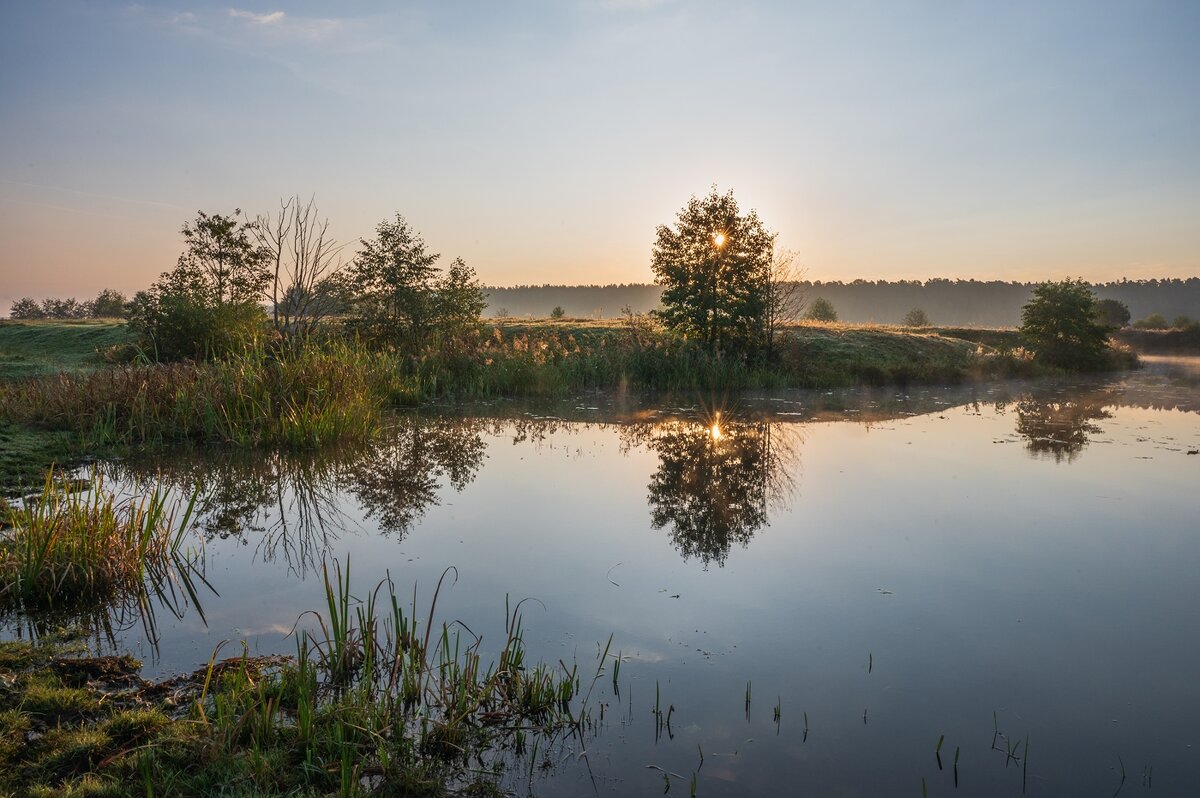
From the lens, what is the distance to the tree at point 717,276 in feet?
78.6

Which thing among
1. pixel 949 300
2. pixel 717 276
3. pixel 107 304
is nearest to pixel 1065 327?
pixel 717 276

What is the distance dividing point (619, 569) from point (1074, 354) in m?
33.2

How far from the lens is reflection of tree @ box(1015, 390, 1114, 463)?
1288 centimetres

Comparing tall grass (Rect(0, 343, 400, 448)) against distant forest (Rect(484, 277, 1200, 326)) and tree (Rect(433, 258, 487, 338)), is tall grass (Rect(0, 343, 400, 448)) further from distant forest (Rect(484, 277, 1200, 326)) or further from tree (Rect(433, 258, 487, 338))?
distant forest (Rect(484, 277, 1200, 326))

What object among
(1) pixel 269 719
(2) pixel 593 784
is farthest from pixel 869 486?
(1) pixel 269 719

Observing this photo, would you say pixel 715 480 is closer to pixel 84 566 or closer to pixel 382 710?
pixel 382 710

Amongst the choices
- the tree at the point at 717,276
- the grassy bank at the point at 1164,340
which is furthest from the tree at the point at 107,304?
the grassy bank at the point at 1164,340

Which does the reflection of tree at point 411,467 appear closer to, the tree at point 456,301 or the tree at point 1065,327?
the tree at point 456,301

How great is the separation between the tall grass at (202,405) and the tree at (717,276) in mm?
13675

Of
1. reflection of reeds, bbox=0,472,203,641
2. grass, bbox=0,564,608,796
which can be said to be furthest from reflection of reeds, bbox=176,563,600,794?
reflection of reeds, bbox=0,472,203,641

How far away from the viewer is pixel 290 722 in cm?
370

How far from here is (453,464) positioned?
10.9 meters

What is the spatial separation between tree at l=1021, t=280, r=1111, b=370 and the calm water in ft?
71.2

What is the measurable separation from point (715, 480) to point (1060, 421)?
430 inches
